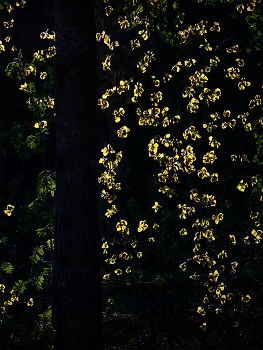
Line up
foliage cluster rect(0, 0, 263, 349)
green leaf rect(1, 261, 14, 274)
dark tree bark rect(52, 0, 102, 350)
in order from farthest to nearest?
green leaf rect(1, 261, 14, 274), foliage cluster rect(0, 0, 263, 349), dark tree bark rect(52, 0, 102, 350)

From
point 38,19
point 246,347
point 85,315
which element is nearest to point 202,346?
point 246,347

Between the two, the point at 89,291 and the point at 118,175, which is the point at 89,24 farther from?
the point at 118,175

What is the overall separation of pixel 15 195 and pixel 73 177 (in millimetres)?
3516

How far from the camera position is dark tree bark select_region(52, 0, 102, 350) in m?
2.48

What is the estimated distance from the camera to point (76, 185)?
2555 millimetres

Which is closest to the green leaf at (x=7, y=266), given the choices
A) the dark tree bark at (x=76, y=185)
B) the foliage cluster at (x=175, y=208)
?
the foliage cluster at (x=175, y=208)

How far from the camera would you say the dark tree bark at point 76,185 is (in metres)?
2.48

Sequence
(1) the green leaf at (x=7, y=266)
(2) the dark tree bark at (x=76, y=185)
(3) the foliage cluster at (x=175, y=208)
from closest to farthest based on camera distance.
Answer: (2) the dark tree bark at (x=76, y=185) < (3) the foliage cluster at (x=175, y=208) < (1) the green leaf at (x=7, y=266)

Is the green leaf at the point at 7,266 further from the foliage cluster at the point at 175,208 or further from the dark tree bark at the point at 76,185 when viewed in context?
the dark tree bark at the point at 76,185

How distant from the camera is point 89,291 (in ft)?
8.27

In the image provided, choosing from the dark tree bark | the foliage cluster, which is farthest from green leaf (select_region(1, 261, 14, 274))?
the dark tree bark

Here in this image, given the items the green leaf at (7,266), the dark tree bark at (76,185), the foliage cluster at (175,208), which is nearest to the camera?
the dark tree bark at (76,185)

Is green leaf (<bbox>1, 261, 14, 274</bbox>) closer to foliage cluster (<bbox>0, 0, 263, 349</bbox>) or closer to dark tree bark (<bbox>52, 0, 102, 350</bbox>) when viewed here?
foliage cluster (<bbox>0, 0, 263, 349</bbox>)

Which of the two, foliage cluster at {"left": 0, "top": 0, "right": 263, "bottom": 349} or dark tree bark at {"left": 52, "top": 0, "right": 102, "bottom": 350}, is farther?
foliage cluster at {"left": 0, "top": 0, "right": 263, "bottom": 349}
